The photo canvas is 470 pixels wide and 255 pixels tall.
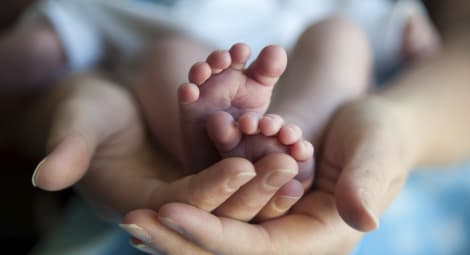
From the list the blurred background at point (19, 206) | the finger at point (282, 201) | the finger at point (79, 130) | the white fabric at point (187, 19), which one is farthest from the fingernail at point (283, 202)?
the blurred background at point (19, 206)

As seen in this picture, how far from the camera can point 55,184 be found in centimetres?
31

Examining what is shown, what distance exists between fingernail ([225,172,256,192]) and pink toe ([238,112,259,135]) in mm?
27

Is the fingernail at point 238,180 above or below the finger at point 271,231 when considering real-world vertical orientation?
above

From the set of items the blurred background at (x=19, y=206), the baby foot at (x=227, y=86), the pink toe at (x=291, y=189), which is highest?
the baby foot at (x=227, y=86)

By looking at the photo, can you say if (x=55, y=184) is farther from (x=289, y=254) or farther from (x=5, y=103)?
(x=5, y=103)

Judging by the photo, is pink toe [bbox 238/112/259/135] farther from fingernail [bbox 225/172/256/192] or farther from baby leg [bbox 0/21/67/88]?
baby leg [bbox 0/21/67/88]

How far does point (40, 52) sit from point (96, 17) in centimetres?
8

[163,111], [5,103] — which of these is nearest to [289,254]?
[163,111]

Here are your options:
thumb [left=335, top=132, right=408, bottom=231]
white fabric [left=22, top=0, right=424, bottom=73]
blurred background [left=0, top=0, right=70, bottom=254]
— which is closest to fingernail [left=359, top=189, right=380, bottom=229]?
thumb [left=335, top=132, right=408, bottom=231]

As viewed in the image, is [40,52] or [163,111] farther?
[40,52]

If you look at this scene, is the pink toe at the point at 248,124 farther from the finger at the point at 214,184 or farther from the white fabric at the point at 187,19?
the white fabric at the point at 187,19

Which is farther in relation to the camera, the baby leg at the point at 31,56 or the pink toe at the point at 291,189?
the baby leg at the point at 31,56

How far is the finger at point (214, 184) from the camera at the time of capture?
29cm

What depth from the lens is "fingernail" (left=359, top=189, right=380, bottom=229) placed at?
29cm
